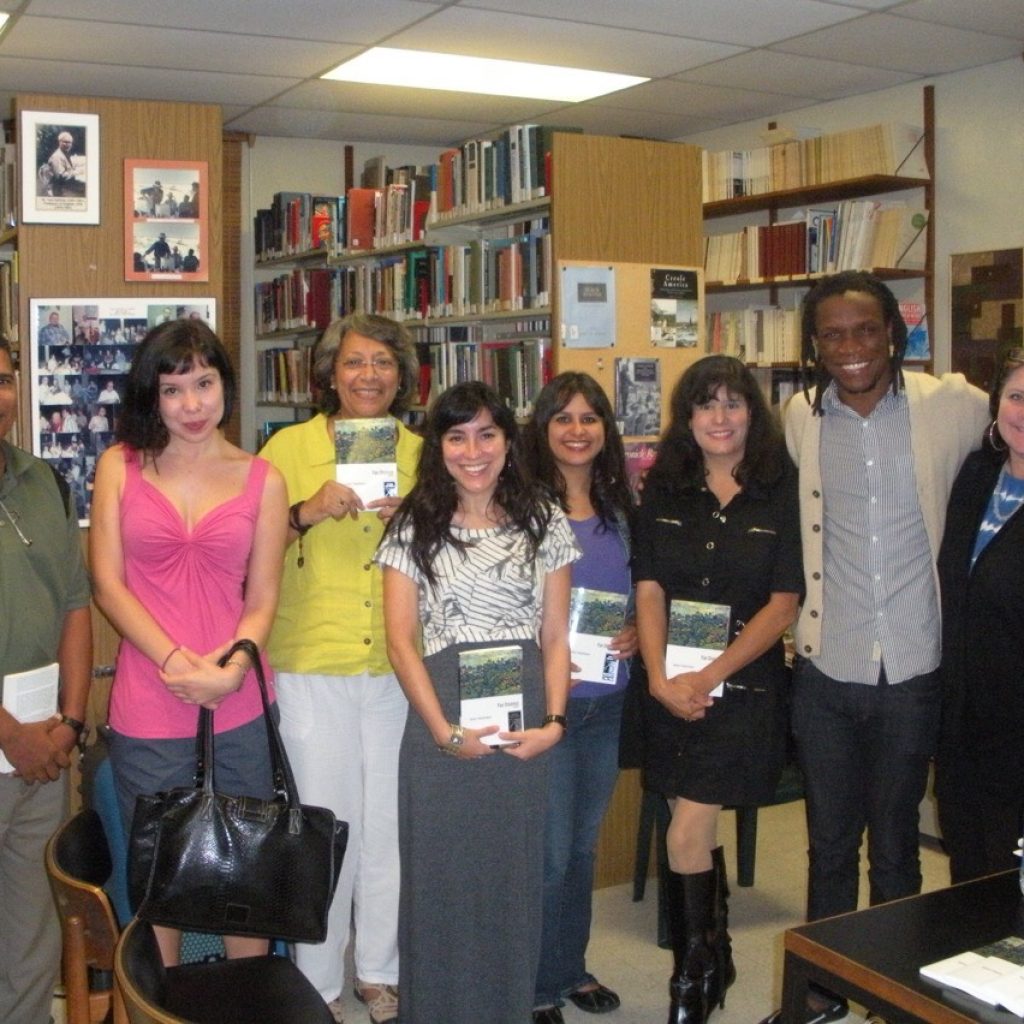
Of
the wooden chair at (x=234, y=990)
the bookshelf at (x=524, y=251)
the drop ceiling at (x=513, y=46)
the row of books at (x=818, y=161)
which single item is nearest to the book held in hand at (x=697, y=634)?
the wooden chair at (x=234, y=990)

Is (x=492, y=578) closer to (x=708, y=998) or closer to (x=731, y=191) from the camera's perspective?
(x=708, y=998)

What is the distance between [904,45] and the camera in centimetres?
571

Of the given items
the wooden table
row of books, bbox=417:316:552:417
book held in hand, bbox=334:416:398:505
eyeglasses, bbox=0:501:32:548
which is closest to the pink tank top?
eyeglasses, bbox=0:501:32:548

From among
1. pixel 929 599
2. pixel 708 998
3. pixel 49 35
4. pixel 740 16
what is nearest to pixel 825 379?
pixel 929 599

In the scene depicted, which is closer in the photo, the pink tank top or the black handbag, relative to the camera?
the black handbag

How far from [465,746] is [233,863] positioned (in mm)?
518

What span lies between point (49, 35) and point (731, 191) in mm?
3603

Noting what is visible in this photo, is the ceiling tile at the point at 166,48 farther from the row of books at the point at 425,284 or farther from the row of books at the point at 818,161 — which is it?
the row of books at the point at 818,161

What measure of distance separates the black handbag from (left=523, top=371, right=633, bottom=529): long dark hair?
40.2 inches

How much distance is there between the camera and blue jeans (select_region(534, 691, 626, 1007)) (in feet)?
9.44

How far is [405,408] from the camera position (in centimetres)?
304

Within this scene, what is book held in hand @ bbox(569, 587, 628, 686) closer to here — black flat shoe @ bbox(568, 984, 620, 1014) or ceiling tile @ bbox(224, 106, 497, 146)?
black flat shoe @ bbox(568, 984, 620, 1014)

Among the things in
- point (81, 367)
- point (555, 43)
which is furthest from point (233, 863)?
point (555, 43)

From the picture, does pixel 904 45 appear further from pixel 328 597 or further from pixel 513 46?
pixel 328 597
